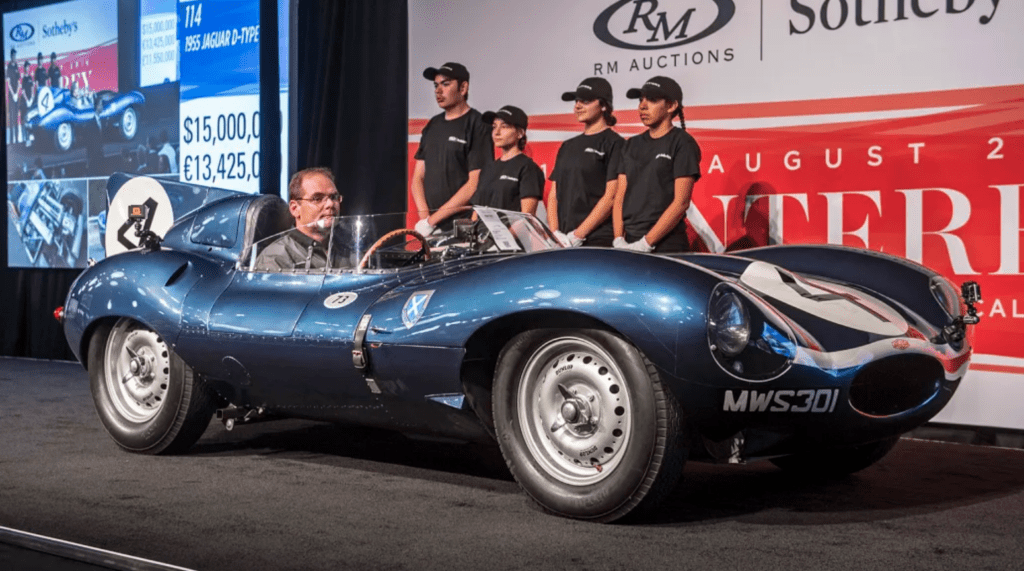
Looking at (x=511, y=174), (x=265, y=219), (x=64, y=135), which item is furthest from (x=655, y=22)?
(x=64, y=135)

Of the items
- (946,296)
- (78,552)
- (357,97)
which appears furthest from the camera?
(357,97)

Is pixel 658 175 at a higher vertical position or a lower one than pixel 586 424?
higher

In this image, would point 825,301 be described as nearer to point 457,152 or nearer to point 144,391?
point 144,391

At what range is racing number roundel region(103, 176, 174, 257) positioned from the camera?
205 inches

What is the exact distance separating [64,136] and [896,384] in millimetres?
8160

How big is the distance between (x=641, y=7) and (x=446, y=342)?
3.56m

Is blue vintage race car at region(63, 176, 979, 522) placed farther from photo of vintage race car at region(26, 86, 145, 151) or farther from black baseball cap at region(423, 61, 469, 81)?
photo of vintage race car at region(26, 86, 145, 151)

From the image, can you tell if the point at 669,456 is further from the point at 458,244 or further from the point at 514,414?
the point at 458,244

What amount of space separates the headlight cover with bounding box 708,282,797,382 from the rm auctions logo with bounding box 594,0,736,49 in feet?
11.2

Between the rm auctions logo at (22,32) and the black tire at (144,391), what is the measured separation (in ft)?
20.3

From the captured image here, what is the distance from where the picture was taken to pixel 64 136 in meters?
9.79

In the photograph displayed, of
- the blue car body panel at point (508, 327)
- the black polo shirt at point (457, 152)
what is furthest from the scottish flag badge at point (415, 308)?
the black polo shirt at point (457, 152)

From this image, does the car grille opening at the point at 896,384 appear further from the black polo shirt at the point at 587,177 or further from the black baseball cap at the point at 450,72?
the black baseball cap at the point at 450,72

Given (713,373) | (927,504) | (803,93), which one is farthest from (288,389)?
(803,93)
